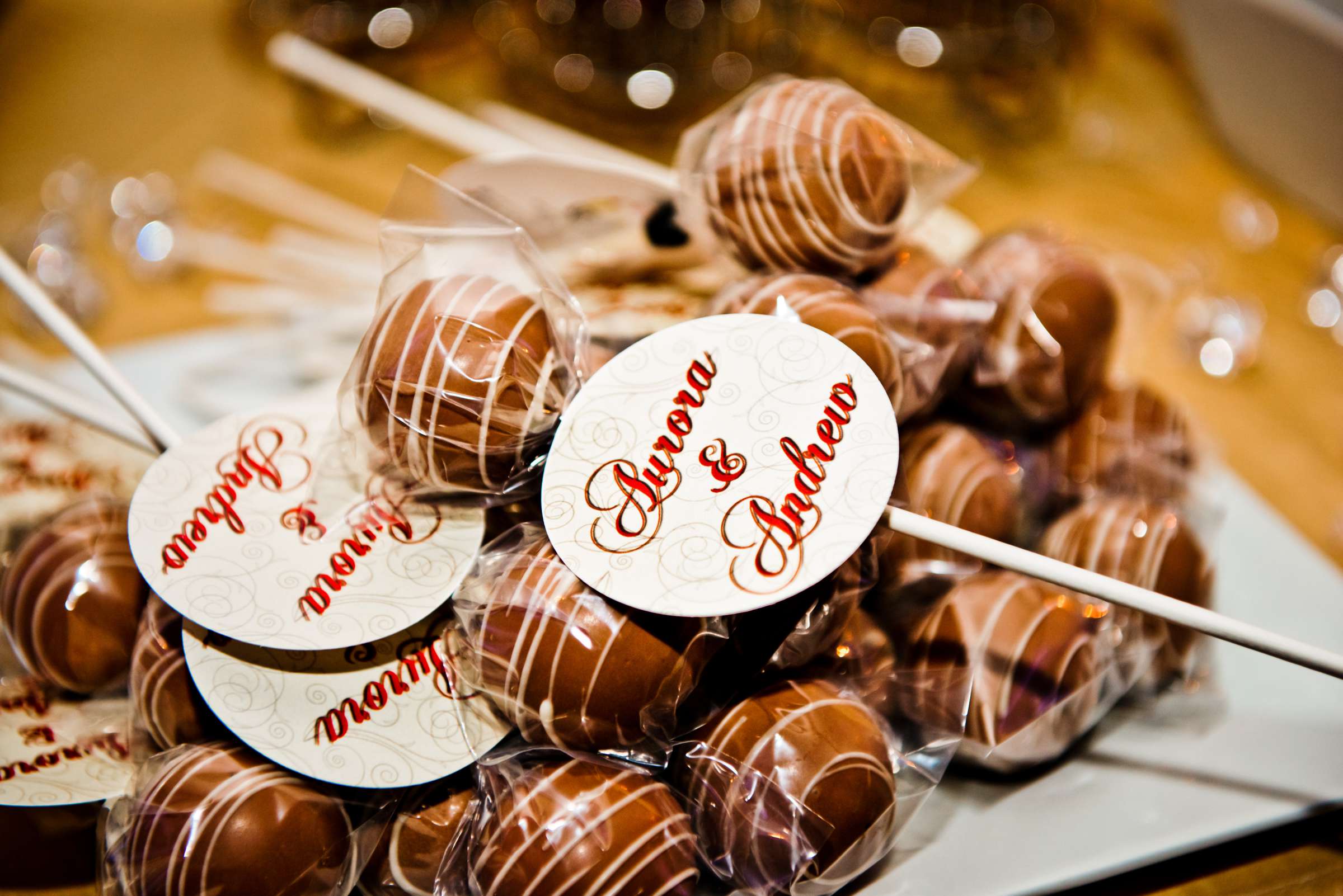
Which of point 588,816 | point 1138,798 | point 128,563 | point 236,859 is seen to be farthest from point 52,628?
point 1138,798

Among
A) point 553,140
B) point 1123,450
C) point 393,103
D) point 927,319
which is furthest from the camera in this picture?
point 553,140

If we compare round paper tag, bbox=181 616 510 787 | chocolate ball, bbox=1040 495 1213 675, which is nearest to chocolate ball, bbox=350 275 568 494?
round paper tag, bbox=181 616 510 787

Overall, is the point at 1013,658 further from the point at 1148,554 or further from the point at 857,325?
the point at 857,325

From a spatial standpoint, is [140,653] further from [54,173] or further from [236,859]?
[54,173]

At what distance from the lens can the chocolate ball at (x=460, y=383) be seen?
69 cm

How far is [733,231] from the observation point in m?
Answer: 0.86

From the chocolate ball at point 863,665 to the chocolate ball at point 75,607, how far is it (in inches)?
21.5

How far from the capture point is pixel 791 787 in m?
0.67

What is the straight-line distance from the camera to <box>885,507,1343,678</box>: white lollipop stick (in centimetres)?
70

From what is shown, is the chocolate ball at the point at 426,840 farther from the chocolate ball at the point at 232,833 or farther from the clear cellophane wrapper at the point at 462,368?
the clear cellophane wrapper at the point at 462,368

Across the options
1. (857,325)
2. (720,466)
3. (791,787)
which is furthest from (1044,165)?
(791,787)

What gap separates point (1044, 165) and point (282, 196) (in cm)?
133

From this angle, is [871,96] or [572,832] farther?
[871,96]

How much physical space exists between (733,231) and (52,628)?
644 mm
